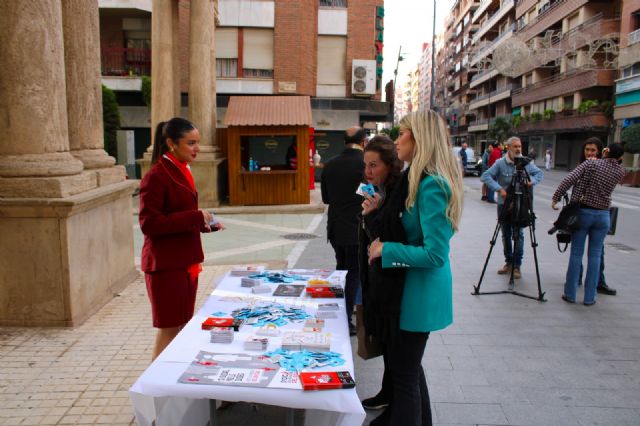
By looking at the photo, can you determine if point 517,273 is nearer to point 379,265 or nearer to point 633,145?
→ point 379,265

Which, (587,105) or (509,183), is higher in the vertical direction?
(587,105)

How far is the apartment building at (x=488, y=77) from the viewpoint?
60.6 m

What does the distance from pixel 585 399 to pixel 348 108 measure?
67.4 feet

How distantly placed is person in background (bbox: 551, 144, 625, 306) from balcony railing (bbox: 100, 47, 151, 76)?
19158mm

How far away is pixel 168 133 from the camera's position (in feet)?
11.9

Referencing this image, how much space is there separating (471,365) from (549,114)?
4516 cm

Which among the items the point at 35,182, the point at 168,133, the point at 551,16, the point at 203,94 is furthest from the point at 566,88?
the point at 168,133

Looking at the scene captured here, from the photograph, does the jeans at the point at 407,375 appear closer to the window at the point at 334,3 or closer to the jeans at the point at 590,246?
the jeans at the point at 590,246

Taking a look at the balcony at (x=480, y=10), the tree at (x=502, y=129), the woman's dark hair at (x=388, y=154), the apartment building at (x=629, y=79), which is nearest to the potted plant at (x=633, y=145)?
the apartment building at (x=629, y=79)

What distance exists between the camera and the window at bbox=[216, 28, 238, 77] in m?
22.1

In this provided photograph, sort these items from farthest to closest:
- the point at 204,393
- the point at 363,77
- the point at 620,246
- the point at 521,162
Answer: the point at 363,77, the point at 620,246, the point at 521,162, the point at 204,393

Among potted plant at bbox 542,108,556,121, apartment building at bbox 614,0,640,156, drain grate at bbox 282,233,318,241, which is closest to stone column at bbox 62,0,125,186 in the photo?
drain grate at bbox 282,233,318,241

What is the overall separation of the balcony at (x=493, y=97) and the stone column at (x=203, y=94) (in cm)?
5076

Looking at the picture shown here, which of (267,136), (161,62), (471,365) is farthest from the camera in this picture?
(267,136)
